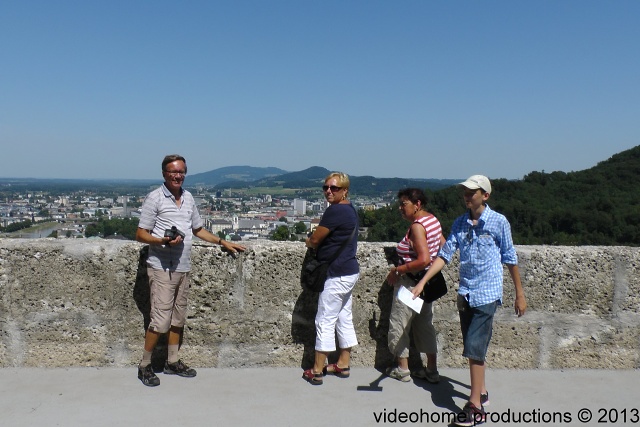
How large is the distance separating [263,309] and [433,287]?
114 centimetres

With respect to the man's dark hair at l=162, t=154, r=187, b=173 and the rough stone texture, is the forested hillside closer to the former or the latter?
the rough stone texture

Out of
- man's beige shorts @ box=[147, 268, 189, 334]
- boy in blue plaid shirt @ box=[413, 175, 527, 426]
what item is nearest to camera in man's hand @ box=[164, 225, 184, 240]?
man's beige shorts @ box=[147, 268, 189, 334]

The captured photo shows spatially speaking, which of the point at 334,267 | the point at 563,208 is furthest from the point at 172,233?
the point at 563,208

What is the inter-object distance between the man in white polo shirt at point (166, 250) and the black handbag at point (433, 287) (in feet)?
4.67

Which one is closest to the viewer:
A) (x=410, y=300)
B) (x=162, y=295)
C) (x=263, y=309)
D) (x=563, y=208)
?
(x=410, y=300)

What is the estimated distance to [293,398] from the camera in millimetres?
3125

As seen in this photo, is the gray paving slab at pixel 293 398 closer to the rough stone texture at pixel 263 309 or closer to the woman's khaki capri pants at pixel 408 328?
the rough stone texture at pixel 263 309

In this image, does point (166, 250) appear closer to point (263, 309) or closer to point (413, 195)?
point (263, 309)

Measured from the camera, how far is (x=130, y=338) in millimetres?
3486

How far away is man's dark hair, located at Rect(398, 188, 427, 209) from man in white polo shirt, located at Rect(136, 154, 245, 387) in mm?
1327

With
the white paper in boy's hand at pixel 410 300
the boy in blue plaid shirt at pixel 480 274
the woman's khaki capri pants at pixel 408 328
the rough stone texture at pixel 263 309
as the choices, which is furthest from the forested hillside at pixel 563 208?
the boy in blue plaid shirt at pixel 480 274

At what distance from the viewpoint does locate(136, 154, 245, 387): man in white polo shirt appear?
3133 millimetres

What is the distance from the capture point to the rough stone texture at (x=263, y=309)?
3418mm

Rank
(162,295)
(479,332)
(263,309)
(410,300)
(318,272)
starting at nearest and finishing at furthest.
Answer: (479,332), (410,300), (162,295), (318,272), (263,309)
